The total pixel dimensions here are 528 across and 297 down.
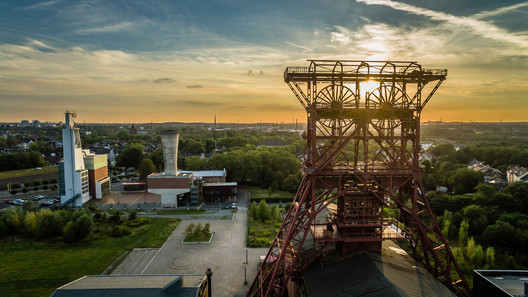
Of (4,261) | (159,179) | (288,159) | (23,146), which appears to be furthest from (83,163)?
(23,146)

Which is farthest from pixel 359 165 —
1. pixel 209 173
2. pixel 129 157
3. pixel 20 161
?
pixel 20 161

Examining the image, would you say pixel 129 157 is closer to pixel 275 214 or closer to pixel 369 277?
pixel 275 214

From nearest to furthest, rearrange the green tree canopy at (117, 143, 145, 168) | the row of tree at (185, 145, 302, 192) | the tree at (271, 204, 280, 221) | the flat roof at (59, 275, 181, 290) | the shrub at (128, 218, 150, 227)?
the flat roof at (59, 275, 181, 290) < the shrub at (128, 218, 150, 227) < the tree at (271, 204, 280, 221) < the row of tree at (185, 145, 302, 192) < the green tree canopy at (117, 143, 145, 168)

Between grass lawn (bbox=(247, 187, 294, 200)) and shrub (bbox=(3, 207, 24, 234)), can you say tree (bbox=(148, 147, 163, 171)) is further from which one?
shrub (bbox=(3, 207, 24, 234))

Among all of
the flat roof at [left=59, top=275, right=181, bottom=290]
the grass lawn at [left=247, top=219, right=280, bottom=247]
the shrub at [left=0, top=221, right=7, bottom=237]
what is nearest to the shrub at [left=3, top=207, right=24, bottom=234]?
the shrub at [left=0, top=221, right=7, bottom=237]

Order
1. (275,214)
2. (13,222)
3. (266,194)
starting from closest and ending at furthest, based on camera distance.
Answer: (13,222)
(275,214)
(266,194)

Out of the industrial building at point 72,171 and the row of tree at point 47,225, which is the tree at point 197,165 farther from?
the row of tree at point 47,225
